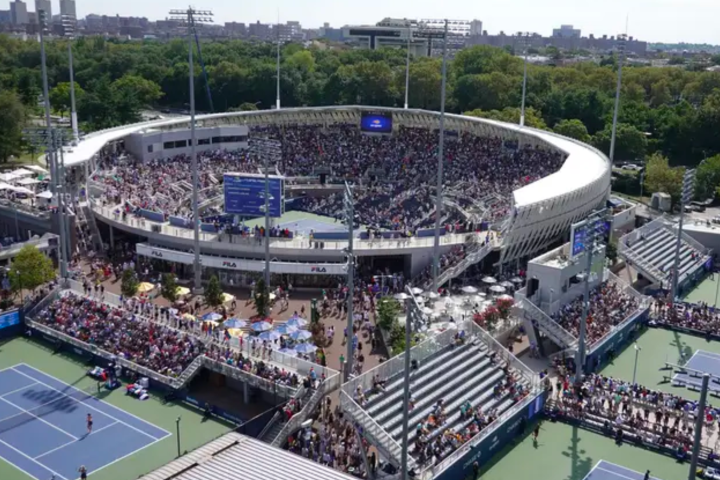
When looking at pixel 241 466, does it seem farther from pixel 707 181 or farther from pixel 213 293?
pixel 707 181

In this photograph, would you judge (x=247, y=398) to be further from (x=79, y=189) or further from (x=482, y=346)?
(x=79, y=189)

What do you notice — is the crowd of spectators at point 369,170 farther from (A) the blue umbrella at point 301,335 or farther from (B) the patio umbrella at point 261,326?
(A) the blue umbrella at point 301,335

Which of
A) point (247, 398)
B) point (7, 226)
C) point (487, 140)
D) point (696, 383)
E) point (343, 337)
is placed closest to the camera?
→ point (247, 398)

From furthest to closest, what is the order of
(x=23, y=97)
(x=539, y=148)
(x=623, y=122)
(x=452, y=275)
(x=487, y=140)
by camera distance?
(x=23, y=97) → (x=623, y=122) → (x=487, y=140) → (x=539, y=148) → (x=452, y=275)

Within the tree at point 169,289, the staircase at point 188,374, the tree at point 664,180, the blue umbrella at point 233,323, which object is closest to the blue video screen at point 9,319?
the tree at point 169,289

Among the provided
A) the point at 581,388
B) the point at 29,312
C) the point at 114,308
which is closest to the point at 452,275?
the point at 581,388

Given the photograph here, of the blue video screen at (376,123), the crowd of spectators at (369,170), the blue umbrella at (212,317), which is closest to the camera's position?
the blue umbrella at (212,317)
